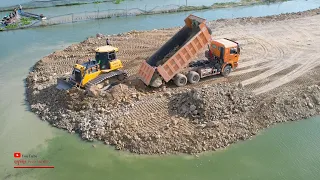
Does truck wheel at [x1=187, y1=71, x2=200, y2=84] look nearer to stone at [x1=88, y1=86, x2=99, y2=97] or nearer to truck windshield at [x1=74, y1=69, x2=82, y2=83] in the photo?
stone at [x1=88, y1=86, x2=99, y2=97]

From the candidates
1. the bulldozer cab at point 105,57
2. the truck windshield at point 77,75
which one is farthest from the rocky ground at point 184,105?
the bulldozer cab at point 105,57

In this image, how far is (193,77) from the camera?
47.8 feet

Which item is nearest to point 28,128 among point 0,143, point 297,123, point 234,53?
point 0,143

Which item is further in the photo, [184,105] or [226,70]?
[226,70]

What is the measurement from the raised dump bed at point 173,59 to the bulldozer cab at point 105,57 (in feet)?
4.58

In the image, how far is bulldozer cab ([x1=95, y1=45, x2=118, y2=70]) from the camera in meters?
13.9

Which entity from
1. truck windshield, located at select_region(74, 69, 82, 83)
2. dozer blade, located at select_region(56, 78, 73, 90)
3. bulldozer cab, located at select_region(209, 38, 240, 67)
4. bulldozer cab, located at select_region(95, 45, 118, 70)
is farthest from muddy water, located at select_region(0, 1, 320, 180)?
bulldozer cab, located at select_region(209, 38, 240, 67)

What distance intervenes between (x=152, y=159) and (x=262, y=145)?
13.5 ft

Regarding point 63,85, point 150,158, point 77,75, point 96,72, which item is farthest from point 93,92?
point 150,158

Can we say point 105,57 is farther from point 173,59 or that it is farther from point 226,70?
point 226,70

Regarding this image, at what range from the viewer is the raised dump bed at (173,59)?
13.8 m

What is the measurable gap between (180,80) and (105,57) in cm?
353

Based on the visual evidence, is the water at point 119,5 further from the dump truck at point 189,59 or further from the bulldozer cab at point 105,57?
the bulldozer cab at point 105,57

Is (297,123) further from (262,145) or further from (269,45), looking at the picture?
(269,45)
